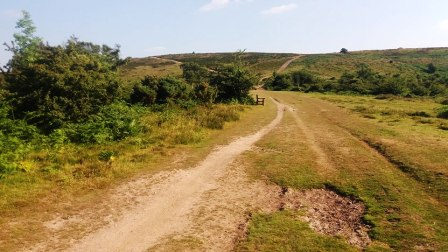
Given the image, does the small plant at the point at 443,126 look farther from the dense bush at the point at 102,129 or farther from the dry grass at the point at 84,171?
the dense bush at the point at 102,129

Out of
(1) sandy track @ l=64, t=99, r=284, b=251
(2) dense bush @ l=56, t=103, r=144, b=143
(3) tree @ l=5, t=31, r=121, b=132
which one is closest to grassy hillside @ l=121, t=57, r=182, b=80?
(3) tree @ l=5, t=31, r=121, b=132

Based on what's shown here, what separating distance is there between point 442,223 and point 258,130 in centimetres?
1486

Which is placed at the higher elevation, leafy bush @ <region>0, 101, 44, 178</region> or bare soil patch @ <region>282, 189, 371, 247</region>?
leafy bush @ <region>0, 101, 44, 178</region>

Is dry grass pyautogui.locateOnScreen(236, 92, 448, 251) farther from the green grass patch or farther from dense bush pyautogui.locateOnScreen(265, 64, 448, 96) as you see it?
dense bush pyautogui.locateOnScreen(265, 64, 448, 96)

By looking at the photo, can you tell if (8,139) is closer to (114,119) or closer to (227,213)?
(114,119)

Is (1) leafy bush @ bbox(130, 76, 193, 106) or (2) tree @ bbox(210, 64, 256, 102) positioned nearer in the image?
(1) leafy bush @ bbox(130, 76, 193, 106)

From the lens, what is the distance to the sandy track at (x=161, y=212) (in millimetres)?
9727

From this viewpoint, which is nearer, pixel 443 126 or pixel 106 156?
pixel 106 156

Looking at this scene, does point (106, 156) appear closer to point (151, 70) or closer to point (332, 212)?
point (332, 212)

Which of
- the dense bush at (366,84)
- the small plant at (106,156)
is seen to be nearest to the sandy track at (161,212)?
the small plant at (106,156)

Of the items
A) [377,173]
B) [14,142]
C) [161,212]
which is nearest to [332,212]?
[377,173]

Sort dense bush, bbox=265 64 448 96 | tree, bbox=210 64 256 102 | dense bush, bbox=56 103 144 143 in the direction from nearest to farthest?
dense bush, bbox=56 103 144 143
tree, bbox=210 64 256 102
dense bush, bbox=265 64 448 96

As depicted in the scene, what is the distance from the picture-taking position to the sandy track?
9727mm

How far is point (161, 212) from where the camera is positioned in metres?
11.6
